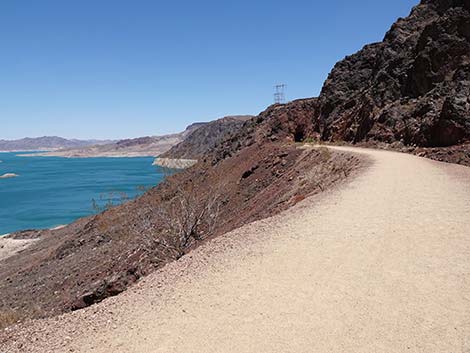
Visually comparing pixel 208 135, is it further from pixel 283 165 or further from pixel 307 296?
pixel 307 296

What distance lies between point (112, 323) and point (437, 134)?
675 inches

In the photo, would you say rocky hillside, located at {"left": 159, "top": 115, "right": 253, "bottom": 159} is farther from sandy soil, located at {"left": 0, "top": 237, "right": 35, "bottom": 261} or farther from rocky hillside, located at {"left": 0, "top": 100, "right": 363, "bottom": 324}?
rocky hillside, located at {"left": 0, "top": 100, "right": 363, "bottom": 324}

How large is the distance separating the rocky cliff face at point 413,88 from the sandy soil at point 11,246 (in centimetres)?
2646

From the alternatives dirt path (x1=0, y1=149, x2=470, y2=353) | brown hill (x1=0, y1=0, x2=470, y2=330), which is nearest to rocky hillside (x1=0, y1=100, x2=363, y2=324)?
brown hill (x1=0, y1=0, x2=470, y2=330)

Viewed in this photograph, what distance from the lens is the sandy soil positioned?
30.6m

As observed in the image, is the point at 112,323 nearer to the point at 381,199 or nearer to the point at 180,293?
the point at 180,293

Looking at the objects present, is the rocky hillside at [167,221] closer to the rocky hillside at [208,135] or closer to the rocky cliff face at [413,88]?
the rocky cliff face at [413,88]

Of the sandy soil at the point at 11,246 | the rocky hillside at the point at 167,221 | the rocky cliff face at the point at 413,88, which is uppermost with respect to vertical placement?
the rocky cliff face at the point at 413,88

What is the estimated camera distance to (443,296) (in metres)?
4.61

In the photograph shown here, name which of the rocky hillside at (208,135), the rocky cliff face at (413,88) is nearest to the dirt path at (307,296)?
the rocky cliff face at (413,88)

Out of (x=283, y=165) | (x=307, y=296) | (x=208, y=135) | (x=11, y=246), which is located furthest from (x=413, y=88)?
(x=208, y=135)

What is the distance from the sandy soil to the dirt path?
29.3 metres

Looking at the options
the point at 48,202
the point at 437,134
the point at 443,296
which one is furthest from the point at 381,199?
the point at 48,202

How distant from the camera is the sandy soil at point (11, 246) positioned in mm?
30634
